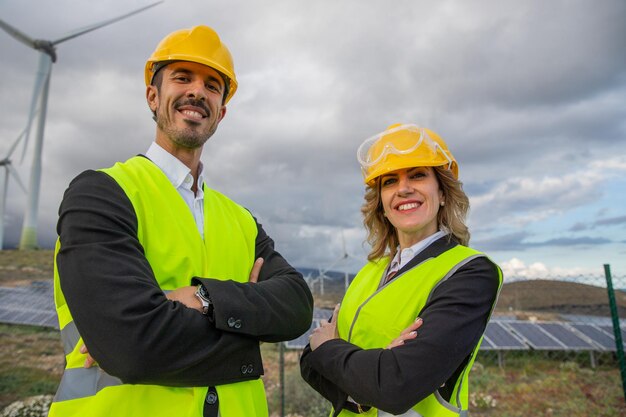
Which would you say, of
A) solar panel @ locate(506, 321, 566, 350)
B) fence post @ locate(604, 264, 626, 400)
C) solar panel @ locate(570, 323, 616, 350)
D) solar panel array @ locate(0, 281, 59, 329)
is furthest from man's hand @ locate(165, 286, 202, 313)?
solar panel array @ locate(0, 281, 59, 329)

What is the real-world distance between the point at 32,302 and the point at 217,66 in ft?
61.3

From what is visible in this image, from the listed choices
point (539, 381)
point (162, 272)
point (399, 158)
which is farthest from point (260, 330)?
point (539, 381)

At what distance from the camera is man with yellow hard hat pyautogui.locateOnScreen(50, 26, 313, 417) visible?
84.0 inches

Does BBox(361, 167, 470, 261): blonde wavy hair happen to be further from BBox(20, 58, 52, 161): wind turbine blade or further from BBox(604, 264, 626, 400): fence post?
BBox(20, 58, 52, 161): wind turbine blade

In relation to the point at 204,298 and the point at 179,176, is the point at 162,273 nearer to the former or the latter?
the point at 204,298

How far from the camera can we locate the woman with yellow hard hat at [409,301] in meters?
2.50

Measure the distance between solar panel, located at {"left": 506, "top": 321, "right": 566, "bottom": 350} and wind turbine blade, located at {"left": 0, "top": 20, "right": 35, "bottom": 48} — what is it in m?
37.2

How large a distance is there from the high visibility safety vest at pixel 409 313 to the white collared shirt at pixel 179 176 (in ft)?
4.02

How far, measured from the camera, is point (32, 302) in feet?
58.7

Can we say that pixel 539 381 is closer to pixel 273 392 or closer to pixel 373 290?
pixel 273 392

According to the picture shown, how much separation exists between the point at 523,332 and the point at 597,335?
1.97 m

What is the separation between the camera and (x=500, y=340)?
12539 mm

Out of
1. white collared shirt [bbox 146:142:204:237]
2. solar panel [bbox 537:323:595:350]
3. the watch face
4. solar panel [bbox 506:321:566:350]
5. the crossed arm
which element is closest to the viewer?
the crossed arm

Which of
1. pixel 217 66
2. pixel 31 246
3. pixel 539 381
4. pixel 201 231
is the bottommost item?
pixel 539 381
